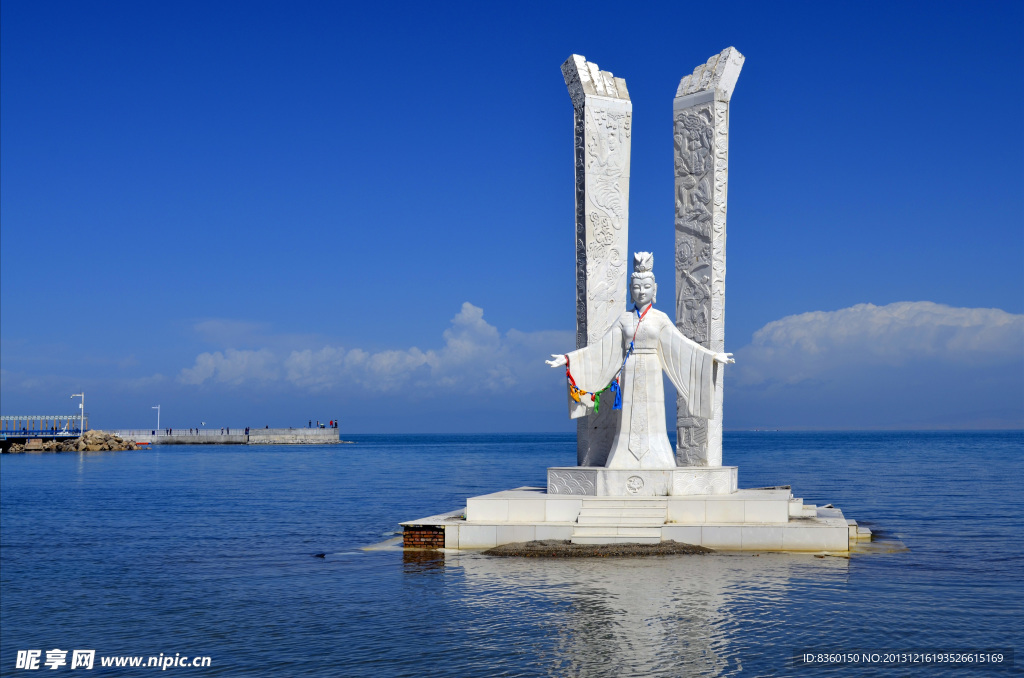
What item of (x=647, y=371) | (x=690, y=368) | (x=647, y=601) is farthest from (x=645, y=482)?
(x=647, y=601)

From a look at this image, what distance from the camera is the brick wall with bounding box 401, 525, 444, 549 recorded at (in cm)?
1425

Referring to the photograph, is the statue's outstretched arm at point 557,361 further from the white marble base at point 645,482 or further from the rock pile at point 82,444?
the rock pile at point 82,444

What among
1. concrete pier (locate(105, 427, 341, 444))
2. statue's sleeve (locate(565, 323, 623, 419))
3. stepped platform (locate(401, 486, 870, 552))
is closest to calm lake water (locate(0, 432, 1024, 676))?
stepped platform (locate(401, 486, 870, 552))

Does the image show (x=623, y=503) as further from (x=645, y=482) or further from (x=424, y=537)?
(x=424, y=537)

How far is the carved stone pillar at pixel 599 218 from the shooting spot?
1622 cm

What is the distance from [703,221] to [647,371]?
3.03 m

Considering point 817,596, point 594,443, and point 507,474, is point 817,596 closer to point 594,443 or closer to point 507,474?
point 594,443

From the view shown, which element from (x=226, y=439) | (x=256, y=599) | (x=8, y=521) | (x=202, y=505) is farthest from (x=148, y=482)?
(x=226, y=439)

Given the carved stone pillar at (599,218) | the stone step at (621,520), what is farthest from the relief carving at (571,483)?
the carved stone pillar at (599,218)

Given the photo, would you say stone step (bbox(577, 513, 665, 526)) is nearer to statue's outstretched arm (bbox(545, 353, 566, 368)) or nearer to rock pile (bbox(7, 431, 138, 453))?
statue's outstretched arm (bbox(545, 353, 566, 368))

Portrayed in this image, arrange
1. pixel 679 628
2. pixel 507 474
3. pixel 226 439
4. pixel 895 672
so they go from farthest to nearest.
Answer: pixel 226 439 < pixel 507 474 < pixel 679 628 < pixel 895 672

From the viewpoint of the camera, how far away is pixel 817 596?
1021 centimetres

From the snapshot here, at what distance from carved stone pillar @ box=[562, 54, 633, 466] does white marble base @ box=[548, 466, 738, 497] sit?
1.76m

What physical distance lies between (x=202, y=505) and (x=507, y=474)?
15.6 metres
